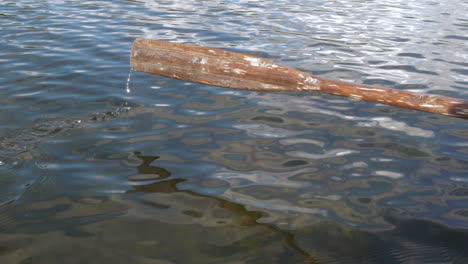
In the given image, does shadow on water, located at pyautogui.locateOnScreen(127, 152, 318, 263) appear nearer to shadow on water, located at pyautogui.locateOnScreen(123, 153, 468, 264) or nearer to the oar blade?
shadow on water, located at pyautogui.locateOnScreen(123, 153, 468, 264)

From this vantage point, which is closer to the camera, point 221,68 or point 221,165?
point 221,165

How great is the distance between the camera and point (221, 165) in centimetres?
345

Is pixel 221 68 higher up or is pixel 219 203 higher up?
pixel 221 68

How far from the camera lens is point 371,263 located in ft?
7.90

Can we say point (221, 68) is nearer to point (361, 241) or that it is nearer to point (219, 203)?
point (219, 203)

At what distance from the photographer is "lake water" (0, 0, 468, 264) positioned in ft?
8.38

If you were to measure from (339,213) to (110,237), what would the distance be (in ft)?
4.62

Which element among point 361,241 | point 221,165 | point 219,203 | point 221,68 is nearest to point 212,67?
point 221,68

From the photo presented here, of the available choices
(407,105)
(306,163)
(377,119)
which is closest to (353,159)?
(306,163)

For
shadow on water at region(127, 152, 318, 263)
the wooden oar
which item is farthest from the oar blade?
shadow on water at region(127, 152, 318, 263)

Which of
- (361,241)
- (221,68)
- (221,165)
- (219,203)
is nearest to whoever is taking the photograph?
(361,241)

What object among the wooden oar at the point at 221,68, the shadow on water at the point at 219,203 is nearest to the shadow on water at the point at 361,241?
the shadow on water at the point at 219,203

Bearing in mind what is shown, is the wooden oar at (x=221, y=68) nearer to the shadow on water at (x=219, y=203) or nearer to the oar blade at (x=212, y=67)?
the oar blade at (x=212, y=67)

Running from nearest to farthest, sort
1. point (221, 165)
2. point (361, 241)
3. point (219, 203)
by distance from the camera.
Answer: point (361, 241) → point (219, 203) → point (221, 165)
